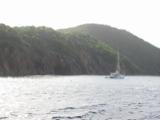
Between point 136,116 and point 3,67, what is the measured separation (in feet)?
497

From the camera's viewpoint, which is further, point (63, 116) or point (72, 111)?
point (72, 111)

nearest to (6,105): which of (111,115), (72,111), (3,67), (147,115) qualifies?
(72,111)

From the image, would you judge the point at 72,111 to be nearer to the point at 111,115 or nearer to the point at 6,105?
the point at 111,115

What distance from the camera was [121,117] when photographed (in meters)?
49.7

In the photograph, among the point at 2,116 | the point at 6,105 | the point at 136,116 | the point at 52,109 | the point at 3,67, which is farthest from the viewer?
the point at 3,67

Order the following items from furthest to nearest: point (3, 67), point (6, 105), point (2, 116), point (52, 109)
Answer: point (3, 67) < point (6, 105) < point (52, 109) < point (2, 116)

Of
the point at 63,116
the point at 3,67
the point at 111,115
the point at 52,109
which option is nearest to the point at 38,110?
the point at 52,109

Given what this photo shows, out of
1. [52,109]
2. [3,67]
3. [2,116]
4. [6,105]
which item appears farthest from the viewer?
[3,67]

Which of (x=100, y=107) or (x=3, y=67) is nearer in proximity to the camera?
(x=100, y=107)

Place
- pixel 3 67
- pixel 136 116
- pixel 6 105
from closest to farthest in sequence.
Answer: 1. pixel 136 116
2. pixel 6 105
3. pixel 3 67

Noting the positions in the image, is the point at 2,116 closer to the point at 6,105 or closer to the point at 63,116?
the point at 63,116

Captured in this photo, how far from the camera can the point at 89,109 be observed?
2238 inches

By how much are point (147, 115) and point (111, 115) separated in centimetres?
473

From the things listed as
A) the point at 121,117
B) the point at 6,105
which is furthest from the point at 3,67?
the point at 121,117
